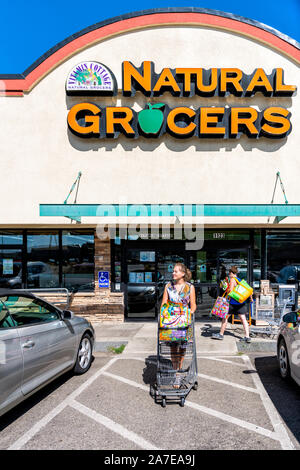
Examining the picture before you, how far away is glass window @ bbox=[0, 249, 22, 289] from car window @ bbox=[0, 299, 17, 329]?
6601 mm

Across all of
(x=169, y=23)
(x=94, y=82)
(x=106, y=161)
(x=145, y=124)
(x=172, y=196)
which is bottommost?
(x=172, y=196)

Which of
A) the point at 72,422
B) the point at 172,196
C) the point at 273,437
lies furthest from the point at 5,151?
the point at 273,437

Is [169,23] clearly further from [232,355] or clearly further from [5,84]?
[232,355]

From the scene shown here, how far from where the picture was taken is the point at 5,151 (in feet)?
30.8

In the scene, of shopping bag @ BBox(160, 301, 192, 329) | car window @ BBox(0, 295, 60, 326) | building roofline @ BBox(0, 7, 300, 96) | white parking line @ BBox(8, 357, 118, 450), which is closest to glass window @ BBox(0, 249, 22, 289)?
building roofline @ BBox(0, 7, 300, 96)

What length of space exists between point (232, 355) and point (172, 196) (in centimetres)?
463

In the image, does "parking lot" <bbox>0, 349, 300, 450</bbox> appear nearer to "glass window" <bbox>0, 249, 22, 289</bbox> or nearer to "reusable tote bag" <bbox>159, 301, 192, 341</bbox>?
"reusable tote bag" <bbox>159, 301, 192, 341</bbox>

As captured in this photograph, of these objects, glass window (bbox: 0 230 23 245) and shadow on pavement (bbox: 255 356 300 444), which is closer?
shadow on pavement (bbox: 255 356 300 444)

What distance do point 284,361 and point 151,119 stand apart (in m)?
7.08

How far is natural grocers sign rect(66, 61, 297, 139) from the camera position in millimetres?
9234

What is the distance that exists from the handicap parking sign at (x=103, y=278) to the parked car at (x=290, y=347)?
570 cm

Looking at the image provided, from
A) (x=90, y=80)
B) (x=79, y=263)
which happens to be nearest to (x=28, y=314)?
(x=79, y=263)

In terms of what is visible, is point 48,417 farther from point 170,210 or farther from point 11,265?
point 11,265

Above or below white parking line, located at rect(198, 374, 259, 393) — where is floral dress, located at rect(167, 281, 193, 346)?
above
